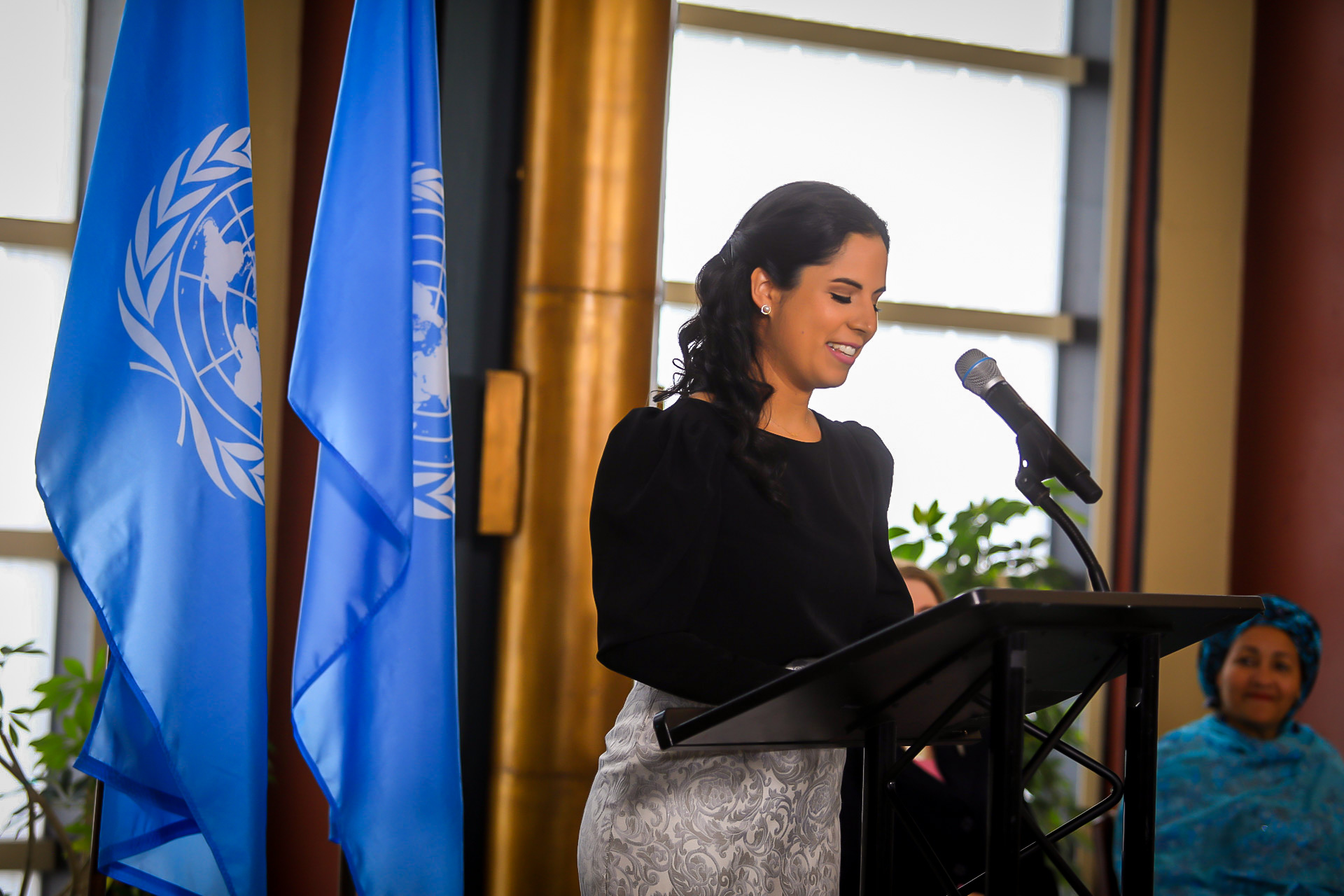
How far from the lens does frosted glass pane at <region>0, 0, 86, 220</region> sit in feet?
9.28

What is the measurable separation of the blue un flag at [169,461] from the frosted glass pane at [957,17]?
196 centimetres

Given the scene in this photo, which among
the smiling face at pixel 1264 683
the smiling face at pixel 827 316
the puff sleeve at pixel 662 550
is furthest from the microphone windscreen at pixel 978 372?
the smiling face at pixel 1264 683

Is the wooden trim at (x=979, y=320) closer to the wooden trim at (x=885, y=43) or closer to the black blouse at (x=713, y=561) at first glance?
the wooden trim at (x=885, y=43)

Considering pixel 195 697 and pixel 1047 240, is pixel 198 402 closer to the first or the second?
pixel 195 697

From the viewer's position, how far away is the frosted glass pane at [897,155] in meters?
3.40

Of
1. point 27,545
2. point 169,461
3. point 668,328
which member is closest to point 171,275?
point 169,461

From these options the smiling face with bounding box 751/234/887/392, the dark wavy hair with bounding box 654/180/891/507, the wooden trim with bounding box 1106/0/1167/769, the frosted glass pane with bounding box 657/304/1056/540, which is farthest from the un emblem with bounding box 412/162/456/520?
the wooden trim with bounding box 1106/0/1167/769

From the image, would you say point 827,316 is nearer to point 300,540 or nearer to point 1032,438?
point 1032,438

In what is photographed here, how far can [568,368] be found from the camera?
8.45 feet

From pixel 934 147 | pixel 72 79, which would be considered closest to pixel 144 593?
pixel 72 79

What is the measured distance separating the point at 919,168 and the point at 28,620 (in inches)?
120

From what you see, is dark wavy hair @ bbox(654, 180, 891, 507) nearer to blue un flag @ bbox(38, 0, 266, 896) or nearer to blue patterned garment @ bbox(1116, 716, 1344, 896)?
blue un flag @ bbox(38, 0, 266, 896)

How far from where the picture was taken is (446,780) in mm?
2191

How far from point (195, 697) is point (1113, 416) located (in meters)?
2.84
